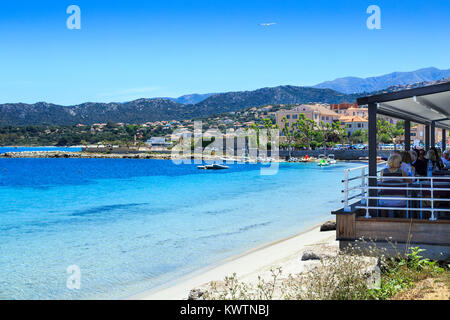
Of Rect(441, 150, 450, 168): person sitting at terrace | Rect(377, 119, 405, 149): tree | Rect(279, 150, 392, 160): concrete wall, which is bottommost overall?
Rect(279, 150, 392, 160): concrete wall

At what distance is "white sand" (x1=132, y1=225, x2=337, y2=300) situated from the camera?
10875mm

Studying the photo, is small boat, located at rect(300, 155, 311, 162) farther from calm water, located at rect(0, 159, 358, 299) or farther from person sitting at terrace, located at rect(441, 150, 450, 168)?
person sitting at terrace, located at rect(441, 150, 450, 168)

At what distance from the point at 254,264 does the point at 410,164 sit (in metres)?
5.13

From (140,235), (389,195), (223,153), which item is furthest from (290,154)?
(389,195)

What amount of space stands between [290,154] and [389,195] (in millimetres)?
93017

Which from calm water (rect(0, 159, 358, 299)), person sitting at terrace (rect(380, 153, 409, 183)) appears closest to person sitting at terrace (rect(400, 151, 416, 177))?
person sitting at terrace (rect(380, 153, 409, 183))

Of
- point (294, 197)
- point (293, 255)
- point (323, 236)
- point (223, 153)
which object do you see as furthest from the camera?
point (223, 153)

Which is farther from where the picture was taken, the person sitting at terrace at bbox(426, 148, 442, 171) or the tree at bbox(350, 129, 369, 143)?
the tree at bbox(350, 129, 369, 143)

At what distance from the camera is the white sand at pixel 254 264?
35.7 feet

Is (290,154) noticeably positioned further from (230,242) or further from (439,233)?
(439,233)

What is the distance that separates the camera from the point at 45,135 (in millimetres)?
188000

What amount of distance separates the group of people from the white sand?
244cm

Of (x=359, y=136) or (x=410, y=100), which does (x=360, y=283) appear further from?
(x=359, y=136)
